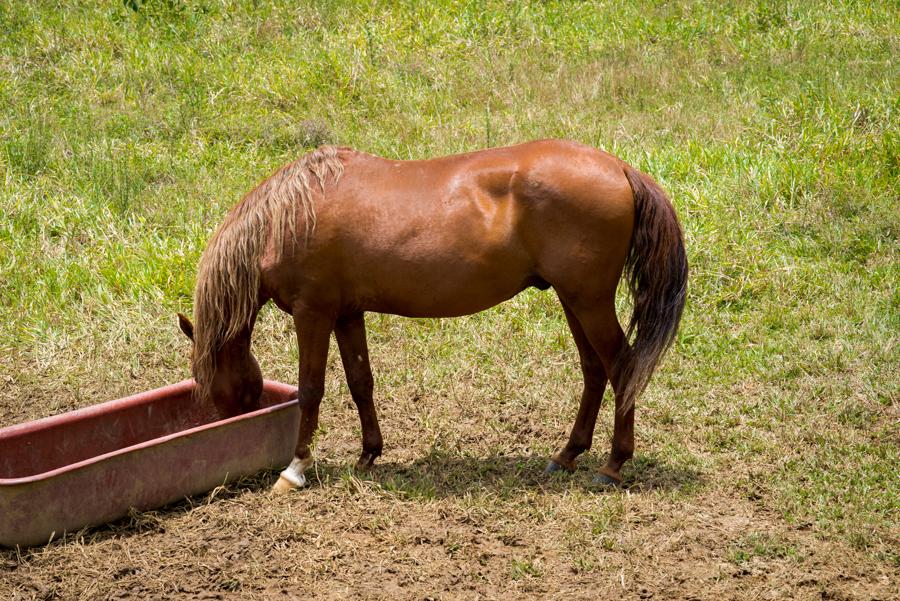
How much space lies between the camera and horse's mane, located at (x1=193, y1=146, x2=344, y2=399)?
4.75 metres

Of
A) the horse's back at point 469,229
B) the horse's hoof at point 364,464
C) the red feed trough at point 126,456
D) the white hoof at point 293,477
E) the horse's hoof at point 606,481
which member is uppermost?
the horse's back at point 469,229

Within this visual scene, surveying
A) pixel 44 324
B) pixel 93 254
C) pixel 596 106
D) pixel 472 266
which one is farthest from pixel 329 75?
pixel 472 266

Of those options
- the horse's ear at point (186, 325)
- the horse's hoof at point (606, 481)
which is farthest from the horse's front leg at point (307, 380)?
the horse's hoof at point (606, 481)

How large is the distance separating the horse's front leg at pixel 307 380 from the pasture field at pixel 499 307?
10 cm

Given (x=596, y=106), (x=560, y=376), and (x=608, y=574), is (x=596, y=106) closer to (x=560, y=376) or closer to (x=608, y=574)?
(x=560, y=376)

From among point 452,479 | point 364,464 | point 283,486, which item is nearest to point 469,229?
point 452,479

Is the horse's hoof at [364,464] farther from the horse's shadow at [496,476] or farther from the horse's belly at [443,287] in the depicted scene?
the horse's belly at [443,287]

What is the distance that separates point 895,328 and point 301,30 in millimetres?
7420

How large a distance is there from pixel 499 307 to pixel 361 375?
210 centimetres

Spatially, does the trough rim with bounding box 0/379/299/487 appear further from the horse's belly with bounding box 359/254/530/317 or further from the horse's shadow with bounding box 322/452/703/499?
the horse's belly with bounding box 359/254/530/317

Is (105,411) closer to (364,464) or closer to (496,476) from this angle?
(364,464)

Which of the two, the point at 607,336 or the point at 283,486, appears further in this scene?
the point at 283,486

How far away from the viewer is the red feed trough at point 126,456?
423 centimetres

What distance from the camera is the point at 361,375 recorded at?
511 cm
